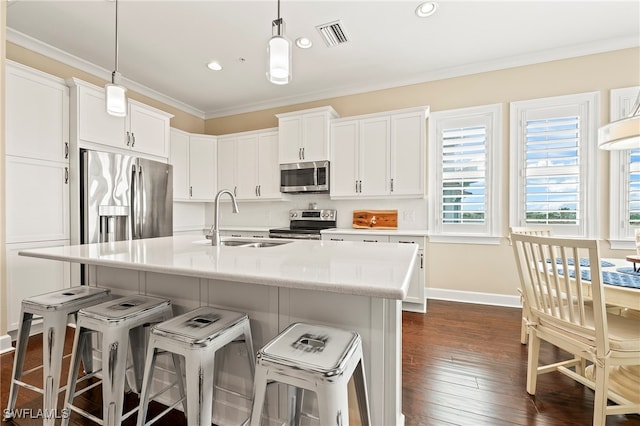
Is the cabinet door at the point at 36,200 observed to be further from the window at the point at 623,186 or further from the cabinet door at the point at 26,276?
the window at the point at 623,186

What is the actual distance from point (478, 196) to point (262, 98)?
339 centimetres

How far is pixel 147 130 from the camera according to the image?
361 centimetres

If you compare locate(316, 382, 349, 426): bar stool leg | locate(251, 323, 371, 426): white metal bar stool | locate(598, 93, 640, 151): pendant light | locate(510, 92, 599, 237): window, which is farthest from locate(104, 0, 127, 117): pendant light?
locate(510, 92, 599, 237): window

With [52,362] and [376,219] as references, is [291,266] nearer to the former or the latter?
[52,362]

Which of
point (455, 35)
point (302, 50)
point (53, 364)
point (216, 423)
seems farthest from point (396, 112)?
point (53, 364)

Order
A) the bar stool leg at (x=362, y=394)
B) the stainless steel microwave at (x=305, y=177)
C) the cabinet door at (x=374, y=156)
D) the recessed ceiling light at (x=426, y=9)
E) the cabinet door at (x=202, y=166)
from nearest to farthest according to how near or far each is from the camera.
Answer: the bar stool leg at (x=362, y=394)
the recessed ceiling light at (x=426, y=9)
the cabinet door at (x=374, y=156)
the stainless steel microwave at (x=305, y=177)
the cabinet door at (x=202, y=166)

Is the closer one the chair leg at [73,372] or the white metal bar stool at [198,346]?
the white metal bar stool at [198,346]

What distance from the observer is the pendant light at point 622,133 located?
1768mm

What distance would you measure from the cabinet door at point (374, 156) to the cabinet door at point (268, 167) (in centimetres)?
130

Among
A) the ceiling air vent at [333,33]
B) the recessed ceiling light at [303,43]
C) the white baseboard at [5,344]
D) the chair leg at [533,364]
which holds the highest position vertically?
the ceiling air vent at [333,33]

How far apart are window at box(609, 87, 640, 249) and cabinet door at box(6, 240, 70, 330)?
552cm

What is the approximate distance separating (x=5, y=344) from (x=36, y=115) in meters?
1.96

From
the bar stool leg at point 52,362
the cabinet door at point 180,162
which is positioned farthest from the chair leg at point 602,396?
the cabinet door at point 180,162

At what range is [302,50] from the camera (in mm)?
3148
